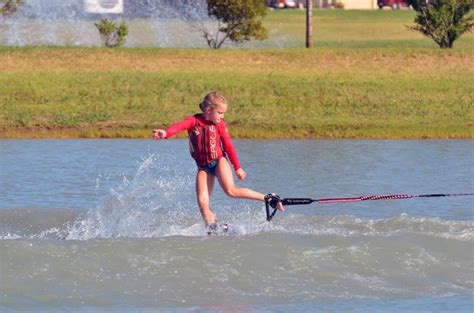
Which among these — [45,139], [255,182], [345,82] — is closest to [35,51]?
[345,82]

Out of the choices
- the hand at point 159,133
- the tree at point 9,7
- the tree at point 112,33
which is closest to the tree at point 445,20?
the tree at point 112,33

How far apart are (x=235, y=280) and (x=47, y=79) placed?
55.5 ft

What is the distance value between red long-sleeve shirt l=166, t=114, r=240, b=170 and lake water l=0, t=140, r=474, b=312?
2.22ft

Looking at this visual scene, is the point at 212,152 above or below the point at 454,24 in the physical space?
above

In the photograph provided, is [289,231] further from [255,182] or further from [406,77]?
[406,77]

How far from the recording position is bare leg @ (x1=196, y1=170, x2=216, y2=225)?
475 inches

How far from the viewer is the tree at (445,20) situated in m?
36.5

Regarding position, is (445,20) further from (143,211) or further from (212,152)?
(212,152)

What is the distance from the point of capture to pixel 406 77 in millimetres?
27984

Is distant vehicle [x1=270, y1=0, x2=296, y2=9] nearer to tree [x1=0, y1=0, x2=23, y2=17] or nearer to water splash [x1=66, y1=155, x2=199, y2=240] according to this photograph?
tree [x1=0, y1=0, x2=23, y2=17]

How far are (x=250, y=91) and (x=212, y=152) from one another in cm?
1381

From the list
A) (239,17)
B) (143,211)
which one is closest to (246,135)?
(143,211)

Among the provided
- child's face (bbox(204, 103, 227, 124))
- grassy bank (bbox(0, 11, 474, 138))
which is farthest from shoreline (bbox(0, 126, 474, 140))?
child's face (bbox(204, 103, 227, 124))

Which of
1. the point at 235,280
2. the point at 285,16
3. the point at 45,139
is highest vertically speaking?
the point at 235,280
